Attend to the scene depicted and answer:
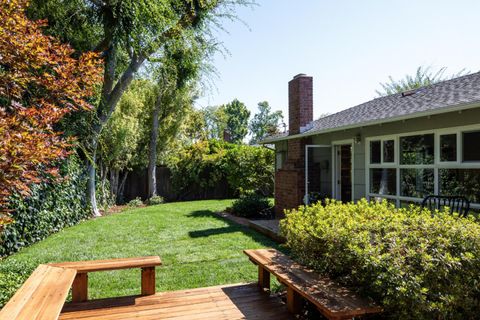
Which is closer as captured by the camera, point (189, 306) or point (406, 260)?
point (406, 260)

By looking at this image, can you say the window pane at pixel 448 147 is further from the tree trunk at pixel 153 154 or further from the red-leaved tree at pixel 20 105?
the tree trunk at pixel 153 154

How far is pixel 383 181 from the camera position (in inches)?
301

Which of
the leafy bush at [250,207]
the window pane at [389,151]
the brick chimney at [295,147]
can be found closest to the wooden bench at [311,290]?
the window pane at [389,151]

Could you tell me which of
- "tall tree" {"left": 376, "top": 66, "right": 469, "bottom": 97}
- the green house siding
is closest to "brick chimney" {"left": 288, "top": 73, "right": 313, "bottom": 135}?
the green house siding

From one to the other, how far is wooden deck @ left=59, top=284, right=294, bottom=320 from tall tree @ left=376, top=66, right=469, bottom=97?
30338 mm

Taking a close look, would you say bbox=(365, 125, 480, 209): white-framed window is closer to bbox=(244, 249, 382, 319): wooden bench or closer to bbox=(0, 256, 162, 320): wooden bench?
bbox=(244, 249, 382, 319): wooden bench

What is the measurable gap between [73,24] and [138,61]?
204 centimetres

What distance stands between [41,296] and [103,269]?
0.99m

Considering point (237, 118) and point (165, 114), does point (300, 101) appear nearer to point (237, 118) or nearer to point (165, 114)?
point (165, 114)

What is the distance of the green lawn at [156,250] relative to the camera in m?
4.79

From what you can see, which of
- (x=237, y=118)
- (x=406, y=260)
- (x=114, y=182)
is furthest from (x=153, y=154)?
(x=237, y=118)

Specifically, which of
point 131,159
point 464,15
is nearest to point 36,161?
point 464,15

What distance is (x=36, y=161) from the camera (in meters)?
3.05

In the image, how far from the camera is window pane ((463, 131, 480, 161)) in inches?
213
